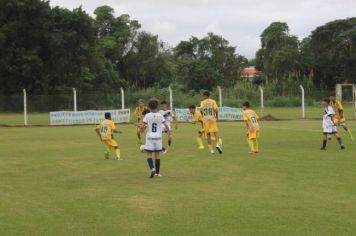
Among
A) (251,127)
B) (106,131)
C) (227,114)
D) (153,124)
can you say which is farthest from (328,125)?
(227,114)

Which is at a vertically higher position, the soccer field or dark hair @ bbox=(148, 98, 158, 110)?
dark hair @ bbox=(148, 98, 158, 110)

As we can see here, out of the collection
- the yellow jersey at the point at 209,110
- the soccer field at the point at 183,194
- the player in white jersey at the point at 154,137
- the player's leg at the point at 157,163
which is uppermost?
the yellow jersey at the point at 209,110

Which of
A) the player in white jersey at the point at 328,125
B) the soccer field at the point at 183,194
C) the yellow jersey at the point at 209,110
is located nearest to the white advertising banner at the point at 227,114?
the player in white jersey at the point at 328,125

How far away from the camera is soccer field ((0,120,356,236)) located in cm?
746

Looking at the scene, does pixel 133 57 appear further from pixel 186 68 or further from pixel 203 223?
pixel 203 223

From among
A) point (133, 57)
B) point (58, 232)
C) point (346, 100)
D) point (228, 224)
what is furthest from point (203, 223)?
point (133, 57)

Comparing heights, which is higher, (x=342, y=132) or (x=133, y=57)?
(x=133, y=57)

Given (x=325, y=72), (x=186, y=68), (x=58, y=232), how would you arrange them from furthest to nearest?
(x=186, y=68) < (x=325, y=72) < (x=58, y=232)

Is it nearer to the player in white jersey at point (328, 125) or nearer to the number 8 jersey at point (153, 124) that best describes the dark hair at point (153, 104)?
the number 8 jersey at point (153, 124)

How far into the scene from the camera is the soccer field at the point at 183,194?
746cm

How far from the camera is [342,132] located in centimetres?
2470

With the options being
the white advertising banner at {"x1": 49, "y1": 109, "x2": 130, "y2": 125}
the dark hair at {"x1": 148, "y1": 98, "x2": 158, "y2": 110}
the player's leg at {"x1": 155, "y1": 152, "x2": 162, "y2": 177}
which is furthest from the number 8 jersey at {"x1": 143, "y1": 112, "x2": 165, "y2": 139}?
the white advertising banner at {"x1": 49, "y1": 109, "x2": 130, "y2": 125}

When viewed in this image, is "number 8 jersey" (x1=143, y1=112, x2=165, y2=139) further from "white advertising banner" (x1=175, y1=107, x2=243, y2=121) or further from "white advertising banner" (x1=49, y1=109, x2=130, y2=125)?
"white advertising banner" (x1=175, y1=107, x2=243, y2=121)

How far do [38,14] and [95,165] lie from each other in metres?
41.1
